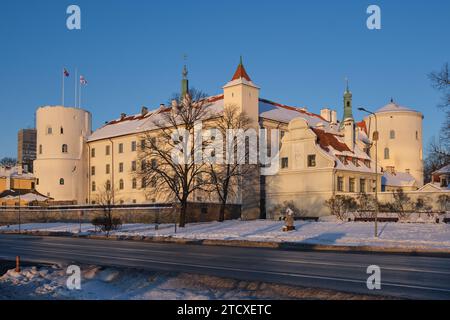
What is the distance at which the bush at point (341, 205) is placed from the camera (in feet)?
176

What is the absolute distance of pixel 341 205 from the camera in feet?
179

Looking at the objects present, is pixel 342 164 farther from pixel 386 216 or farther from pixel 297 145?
pixel 386 216

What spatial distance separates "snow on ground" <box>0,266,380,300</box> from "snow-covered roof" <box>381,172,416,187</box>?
59.9 meters

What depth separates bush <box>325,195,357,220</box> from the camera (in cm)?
5372

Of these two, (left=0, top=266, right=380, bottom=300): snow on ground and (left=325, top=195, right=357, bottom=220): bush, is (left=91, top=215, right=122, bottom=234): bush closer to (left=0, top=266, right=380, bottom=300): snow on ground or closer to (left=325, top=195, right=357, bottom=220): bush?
(left=325, top=195, right=357, bottom=220): bush

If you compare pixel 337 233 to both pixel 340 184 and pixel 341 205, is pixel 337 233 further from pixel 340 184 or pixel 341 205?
pixel 340 184

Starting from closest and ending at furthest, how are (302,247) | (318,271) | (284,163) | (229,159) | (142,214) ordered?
(318,271) → (302,247) → (229,159) → (142,214) → (284,163)

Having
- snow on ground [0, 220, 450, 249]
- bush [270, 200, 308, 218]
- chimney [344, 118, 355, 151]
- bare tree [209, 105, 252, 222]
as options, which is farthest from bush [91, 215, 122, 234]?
chimney [344, 118, 355, 151]

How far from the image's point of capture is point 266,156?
6694 cm

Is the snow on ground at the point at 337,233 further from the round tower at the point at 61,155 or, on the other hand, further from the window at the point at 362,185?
the round tower at the point at 61,155

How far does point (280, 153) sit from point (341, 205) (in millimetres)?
12352

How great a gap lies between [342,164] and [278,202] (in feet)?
28.2

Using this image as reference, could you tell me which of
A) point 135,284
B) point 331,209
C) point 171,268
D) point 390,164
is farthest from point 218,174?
point 135,284

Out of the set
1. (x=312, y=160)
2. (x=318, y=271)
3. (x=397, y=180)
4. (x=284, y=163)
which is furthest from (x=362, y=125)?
(x=318, y=271)
